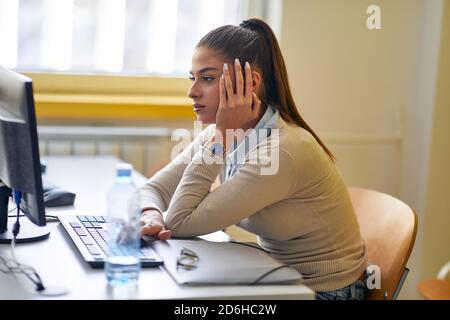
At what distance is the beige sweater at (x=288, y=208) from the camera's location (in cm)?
157

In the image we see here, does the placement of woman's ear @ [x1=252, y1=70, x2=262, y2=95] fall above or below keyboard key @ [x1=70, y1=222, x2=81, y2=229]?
above

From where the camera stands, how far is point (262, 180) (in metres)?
1.56

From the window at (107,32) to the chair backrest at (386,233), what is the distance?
120 centimetres

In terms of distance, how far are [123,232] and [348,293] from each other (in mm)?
555

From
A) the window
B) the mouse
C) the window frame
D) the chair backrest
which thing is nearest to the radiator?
the window frame

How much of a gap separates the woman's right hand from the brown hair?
1.26ft

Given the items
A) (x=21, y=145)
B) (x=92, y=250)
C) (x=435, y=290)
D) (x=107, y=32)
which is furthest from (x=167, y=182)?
(x=107, y=32)

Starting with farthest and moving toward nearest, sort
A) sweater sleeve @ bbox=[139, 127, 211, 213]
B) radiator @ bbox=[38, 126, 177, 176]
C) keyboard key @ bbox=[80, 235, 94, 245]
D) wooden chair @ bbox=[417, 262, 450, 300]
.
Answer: radiator @ bbox=[38, 126, 177, 176] → wooden chair @ bbox=[417, 262, 450, 300] → sweater sleeve @ bbox=[139, 127, 211, 213] → keyboard key @ bbox=[80, 235, 94, 245]

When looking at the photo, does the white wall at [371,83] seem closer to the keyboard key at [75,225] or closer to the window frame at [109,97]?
the window frame at [109,97]

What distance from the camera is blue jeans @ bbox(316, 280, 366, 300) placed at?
1.64 metres

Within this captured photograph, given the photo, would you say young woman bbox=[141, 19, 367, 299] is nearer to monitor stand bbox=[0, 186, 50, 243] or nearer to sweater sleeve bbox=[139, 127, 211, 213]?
sweater sleeve bbox=[139, 127, 211, 213]

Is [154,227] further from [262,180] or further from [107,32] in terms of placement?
[107,32]

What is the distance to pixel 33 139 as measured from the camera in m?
1.35

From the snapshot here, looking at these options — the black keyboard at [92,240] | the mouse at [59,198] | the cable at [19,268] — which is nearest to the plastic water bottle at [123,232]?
the black keyboard at [92,240]
